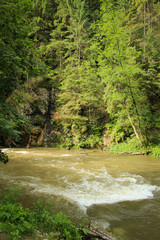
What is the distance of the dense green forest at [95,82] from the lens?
10078 mm

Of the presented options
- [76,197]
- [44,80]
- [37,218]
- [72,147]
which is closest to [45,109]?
[44,80]

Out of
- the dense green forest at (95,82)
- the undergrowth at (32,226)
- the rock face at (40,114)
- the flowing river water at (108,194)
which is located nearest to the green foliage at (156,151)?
the dense green forest at (95,82)

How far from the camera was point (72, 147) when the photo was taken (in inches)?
640

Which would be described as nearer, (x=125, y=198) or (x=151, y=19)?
(x=125, y=198)

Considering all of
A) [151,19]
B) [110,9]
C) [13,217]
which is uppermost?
[151,19]

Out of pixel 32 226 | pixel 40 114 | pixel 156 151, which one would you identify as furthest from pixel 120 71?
pixel 40 114

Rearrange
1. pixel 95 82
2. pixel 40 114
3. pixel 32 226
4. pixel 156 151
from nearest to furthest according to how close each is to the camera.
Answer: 1. pixel 32 226
2. pixel 156 151
3. pixel 95 82
4. pixel 40 114

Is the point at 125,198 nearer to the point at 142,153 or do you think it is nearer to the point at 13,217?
the point at 13,217

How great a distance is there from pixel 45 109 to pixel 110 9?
12214 millimetres

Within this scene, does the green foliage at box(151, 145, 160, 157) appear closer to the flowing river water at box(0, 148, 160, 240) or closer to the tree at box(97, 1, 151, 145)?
the tree at box(97, 1, 151, 145)

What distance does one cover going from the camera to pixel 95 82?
648 inches

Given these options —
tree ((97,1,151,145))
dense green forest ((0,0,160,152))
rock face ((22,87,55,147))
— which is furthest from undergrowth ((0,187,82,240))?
rock face ((22,87,55,147))

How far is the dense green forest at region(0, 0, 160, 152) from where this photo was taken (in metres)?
10.1

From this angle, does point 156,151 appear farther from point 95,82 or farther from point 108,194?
point 95,82
